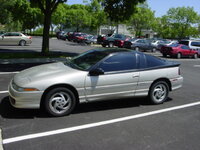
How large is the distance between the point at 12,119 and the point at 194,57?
2080 centimetres

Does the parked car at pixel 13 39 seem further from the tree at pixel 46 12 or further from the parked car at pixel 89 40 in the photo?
the parked car at pixel 89 40

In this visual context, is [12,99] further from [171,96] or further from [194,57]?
[194,57]

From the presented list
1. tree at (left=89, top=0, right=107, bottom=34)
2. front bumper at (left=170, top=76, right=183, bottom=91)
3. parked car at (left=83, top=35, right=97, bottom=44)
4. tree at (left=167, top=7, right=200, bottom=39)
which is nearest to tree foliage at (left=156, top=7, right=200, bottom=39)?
tree at (left=167, top=7, right=200, bottom=39)

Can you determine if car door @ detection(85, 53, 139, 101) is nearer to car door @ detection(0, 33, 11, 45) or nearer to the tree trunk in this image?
the tree trunk

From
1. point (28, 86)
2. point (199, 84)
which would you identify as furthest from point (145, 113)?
point (199, 84)

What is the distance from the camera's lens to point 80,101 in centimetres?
517

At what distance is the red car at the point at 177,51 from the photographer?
66.3 feet

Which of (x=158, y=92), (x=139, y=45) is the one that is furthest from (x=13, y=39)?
(x=158, y=92)

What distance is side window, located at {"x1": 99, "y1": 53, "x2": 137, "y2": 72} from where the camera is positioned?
17.9 ft

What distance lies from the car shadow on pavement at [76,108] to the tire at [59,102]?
0.21 metres

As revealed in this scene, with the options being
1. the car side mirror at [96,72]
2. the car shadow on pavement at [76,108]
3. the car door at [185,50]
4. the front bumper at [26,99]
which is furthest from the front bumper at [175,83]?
the car door at [185,50]

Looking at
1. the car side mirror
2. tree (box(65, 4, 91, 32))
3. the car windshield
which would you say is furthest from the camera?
tree (box(65, 4, 91, 32))

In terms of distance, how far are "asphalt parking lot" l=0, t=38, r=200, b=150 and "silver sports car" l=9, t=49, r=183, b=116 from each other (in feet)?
1.05

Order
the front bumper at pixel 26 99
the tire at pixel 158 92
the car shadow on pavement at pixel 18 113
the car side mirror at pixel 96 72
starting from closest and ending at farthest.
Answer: the front bumper at pixel 26 99
the car shadow on pavement at pixel 18 113
the car side mirror at pixel 96 72
the tire at pixel 158 92
